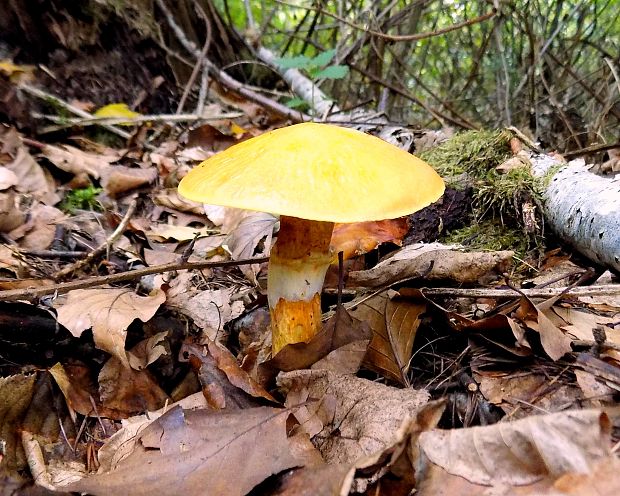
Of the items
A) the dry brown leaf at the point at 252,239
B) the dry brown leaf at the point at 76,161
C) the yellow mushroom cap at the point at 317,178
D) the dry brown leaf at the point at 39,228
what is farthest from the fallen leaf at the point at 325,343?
the dry brown leaf at the point at 76,161

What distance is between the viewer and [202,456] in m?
1.50

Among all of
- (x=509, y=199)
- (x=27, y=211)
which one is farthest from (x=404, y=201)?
(x=27, y=211)

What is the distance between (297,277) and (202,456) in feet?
2.39

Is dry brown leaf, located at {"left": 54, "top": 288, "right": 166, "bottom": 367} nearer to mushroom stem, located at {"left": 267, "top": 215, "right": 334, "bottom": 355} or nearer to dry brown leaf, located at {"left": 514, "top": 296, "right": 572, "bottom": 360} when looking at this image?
mushroom stem, located at {"left": 267, "top": 215, "right": 334, "bottom": 355}

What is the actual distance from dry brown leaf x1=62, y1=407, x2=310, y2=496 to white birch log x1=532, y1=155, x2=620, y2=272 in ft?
5.25

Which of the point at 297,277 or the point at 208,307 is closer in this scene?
the point at 297,277

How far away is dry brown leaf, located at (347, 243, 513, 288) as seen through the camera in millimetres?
2188

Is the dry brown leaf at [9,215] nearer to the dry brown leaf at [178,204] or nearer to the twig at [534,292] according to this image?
the dry brown leaf at [178,204]

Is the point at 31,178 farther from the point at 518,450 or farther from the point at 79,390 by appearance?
the point at 518,450

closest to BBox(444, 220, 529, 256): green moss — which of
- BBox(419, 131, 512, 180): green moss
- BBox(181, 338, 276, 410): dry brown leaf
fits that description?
BBox(419, 131, 512, 180): green moss

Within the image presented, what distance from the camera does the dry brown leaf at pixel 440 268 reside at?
2.19 meters

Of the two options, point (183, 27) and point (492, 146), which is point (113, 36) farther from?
point (492, 146)

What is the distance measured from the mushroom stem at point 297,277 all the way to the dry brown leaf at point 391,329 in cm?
23

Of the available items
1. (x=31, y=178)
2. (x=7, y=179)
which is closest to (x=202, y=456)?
(x=7, y=179)
